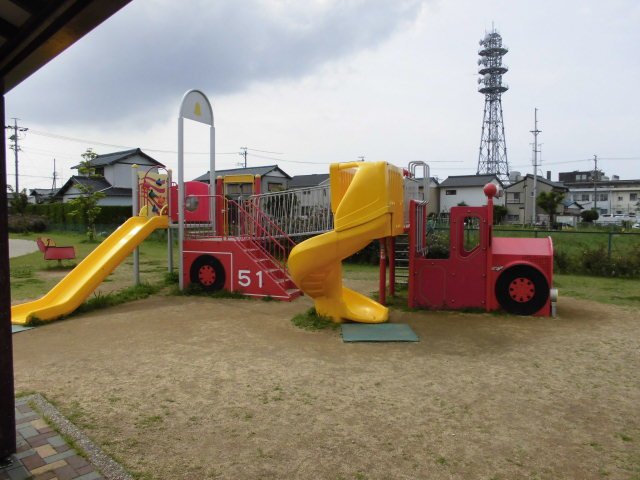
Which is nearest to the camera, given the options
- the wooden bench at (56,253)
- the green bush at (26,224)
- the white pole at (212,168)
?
the white pole at (212,168)

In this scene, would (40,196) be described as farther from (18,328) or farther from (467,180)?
(18,328)

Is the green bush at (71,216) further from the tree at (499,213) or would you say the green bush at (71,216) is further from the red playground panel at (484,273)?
the tree at (499,213)

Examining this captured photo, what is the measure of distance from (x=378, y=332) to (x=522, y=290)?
2.87m

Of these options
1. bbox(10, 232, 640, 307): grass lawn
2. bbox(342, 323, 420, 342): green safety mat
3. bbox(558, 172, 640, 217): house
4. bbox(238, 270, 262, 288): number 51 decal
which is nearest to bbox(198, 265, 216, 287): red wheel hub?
bbox(238, 270, 262, 288): number 51 decal

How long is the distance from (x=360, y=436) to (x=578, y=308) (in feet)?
21.3

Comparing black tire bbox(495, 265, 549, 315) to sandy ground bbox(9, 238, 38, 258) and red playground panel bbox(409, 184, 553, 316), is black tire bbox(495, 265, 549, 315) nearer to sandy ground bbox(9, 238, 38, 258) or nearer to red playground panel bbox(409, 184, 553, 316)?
red playground panel bbox(409, 184, 553, 316)

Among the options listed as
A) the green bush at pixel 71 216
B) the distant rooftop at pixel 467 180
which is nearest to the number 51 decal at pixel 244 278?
the green bush at pixel 71 216

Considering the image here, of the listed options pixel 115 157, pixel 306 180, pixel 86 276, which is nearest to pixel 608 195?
pixel 306 180

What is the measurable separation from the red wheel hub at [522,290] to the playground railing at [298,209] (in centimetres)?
356

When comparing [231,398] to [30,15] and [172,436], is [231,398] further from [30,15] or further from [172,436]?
[30,15]

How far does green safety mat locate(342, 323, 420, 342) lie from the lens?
6262 millimetres

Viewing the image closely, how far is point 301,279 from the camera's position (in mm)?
7043

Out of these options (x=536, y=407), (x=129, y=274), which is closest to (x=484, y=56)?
(x=129, y=274)

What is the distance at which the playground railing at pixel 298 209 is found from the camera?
31.4ft
